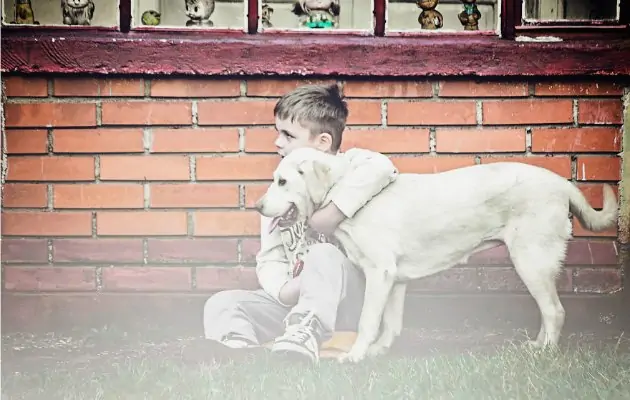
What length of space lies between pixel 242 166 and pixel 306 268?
1.60 ft

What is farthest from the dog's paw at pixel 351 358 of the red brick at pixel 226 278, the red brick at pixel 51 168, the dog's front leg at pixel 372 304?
the red brick at pixel 51 168

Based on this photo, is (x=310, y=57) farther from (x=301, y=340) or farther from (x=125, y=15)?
(x=301, y=340)

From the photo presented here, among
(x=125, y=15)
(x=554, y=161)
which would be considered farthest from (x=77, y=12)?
(x=554, y=161)

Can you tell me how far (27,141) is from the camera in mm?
2986

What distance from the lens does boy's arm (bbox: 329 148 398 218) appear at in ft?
8.78

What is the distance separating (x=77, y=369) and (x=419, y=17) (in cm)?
175

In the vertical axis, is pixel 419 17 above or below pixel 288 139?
above

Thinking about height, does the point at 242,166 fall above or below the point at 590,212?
above

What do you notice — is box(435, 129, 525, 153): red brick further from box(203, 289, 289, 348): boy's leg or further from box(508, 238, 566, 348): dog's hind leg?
box(203, 289, 289, 348): boy's leg

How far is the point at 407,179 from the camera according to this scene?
279 centimetres

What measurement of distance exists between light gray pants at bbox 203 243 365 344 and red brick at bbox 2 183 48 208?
787 millimetres

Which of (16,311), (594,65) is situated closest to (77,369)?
(16,311)

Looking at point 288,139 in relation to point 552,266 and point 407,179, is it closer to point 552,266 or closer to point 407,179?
point 407,179

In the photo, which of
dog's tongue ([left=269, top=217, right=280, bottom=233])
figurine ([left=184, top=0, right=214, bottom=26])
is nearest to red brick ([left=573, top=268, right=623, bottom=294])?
dog's tongue ([left=269, top=217, right=280, bottom=233])
